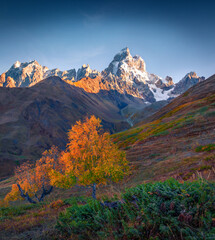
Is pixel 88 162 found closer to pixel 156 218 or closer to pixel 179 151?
pixel 156 218

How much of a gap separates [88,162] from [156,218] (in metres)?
16.2

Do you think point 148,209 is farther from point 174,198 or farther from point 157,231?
point 174,198

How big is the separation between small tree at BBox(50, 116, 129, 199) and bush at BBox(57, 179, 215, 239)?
38.6 feet

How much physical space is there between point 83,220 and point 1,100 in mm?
227679

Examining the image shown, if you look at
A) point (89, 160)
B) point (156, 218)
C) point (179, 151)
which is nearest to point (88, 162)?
point (89, 160)

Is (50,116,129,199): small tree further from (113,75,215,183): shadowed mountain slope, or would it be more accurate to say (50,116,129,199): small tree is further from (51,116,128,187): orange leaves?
(113,75,215,183): shadowed mountain slope

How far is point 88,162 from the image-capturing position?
20.2 meters

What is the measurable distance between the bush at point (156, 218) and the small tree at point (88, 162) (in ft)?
38.6

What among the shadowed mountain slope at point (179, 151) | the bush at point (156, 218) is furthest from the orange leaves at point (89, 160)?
the bush at point (156, 218)

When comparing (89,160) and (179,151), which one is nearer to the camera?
(89,160)

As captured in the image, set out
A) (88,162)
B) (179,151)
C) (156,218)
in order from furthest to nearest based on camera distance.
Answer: (179,151)
(88,162)
(156,218)

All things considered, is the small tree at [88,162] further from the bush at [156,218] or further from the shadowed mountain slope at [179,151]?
the bush at [156,218]

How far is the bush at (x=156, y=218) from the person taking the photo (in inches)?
165

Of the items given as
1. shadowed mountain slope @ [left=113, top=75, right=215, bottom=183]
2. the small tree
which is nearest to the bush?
shadowed mountain slope @ [left=113, top=75, right=215, bottom=183]
